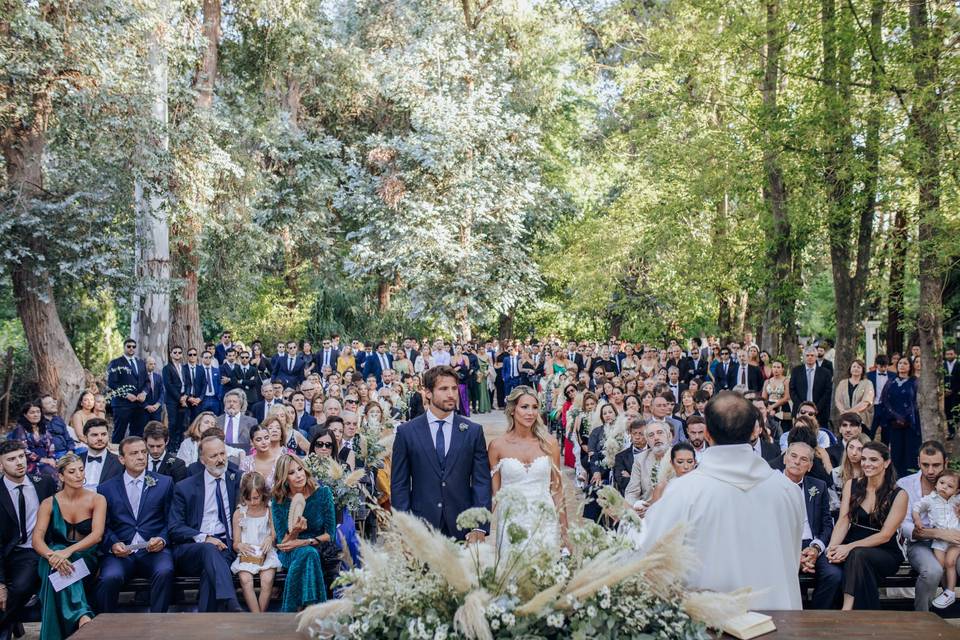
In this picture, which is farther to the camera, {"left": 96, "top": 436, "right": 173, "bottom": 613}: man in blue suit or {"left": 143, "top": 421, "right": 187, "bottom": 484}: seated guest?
{"left": 143, "top": 421, "right": 187, "bottom": 484}: seated guest

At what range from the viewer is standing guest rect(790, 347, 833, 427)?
14734 mm

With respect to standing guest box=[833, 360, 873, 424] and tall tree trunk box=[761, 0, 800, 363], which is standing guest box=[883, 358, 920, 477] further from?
tall tree trunk box=[761, 0, 800, 363]

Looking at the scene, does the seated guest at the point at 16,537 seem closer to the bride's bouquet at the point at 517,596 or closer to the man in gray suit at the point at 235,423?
the man in gray suit at the point at 235,423

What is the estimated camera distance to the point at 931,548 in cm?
708

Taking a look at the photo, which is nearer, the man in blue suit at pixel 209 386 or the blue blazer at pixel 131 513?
the blue blazer at pixel 131 513

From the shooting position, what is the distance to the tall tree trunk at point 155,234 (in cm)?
1638

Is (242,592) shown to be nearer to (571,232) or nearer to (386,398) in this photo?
(386,398)

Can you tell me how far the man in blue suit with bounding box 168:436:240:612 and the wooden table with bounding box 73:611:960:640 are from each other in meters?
3.35

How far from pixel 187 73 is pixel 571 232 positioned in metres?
15.5

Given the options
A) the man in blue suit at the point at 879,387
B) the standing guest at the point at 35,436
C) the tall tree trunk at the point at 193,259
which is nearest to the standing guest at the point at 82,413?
the standing guest at the point at 35,436

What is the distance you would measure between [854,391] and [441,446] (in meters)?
9.56

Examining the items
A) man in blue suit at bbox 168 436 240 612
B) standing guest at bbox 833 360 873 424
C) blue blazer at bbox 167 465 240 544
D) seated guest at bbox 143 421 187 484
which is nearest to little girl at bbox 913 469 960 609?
man in blue suit at bbox 168 436 240 612

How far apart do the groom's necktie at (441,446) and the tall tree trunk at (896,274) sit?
8429 millimetres

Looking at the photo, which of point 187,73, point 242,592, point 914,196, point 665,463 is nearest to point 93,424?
point 242,592
